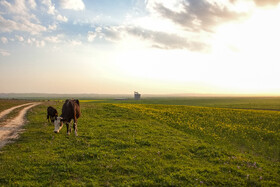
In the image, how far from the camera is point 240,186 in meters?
7.98

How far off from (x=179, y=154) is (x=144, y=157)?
2.77m

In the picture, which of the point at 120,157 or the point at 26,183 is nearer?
the point at 26,183

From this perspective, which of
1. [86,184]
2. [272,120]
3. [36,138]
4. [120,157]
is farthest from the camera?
[272,120]

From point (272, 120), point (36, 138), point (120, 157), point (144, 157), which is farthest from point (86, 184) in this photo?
point (272, 120)

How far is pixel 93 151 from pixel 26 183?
14.2ft

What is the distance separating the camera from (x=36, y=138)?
584 inches

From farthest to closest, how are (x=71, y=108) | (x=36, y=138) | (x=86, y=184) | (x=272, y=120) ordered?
(x=272, y=120), (x=71, y=108), (x=36, y=138), (x=86, y=184)

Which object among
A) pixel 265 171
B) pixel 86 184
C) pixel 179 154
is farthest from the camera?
pixel 179 154

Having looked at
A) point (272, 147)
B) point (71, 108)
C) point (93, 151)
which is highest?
point (71, 108)

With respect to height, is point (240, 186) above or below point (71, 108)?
below

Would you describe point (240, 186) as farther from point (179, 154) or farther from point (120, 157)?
point (120, 157)

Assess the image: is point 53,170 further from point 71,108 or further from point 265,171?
point 265,171

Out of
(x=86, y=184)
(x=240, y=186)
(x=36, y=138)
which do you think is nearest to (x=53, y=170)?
(x=86, y=184)

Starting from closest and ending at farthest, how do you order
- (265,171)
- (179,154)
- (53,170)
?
(53,170)
(265,171)
(179,154)
